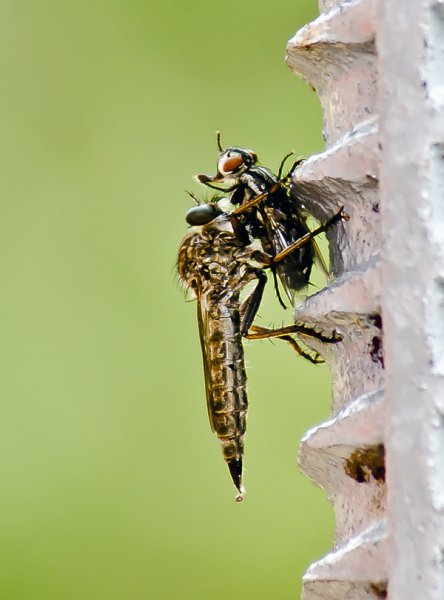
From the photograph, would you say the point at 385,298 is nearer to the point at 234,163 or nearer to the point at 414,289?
the point at 414,289

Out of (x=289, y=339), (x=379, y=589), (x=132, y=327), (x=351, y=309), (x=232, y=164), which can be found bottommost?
(x=379, y=589)

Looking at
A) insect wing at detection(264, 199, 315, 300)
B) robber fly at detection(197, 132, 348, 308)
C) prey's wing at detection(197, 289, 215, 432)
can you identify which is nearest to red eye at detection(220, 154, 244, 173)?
robber fly at detection(197, 132, 348, 308)

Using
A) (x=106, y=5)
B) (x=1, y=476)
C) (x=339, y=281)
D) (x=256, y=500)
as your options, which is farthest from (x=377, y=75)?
(x=106, y=5)

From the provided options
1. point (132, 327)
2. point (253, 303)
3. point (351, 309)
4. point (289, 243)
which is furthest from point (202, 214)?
point (132, 327)

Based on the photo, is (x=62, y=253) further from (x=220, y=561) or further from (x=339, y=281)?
(x=339, y=281)

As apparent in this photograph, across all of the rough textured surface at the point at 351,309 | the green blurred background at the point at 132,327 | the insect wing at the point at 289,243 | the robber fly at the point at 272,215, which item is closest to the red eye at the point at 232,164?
the robber fly at the point at 272,215

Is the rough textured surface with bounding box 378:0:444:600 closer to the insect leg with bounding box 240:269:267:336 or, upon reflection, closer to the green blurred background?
the insect leg with bounding box 240:269:267:336

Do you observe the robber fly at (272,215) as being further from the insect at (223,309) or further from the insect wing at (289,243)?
the insect at (223,309)
